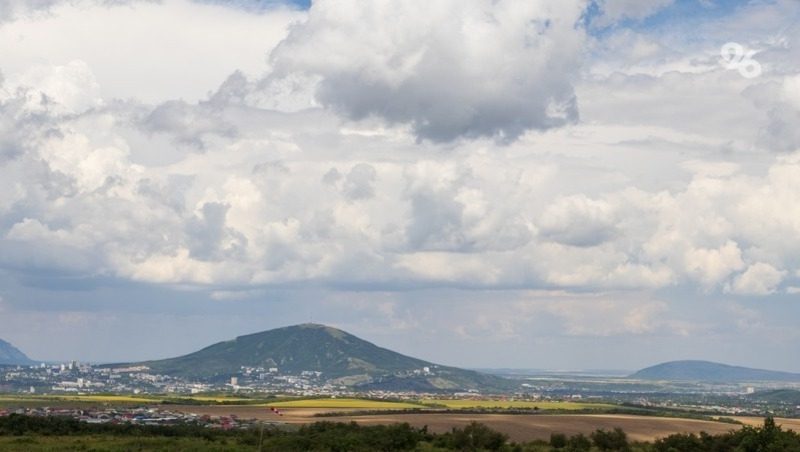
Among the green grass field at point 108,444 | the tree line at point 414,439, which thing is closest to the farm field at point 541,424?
the tree line at point 414,439

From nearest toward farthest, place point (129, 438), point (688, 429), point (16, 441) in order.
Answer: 1. point (16, 441)
2. point (129, 438)
3. point (688, 429)

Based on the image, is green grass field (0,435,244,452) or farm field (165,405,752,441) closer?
green grass field (0,435,244,452)

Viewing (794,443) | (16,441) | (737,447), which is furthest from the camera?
(16,441)

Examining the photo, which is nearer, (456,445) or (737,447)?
(737,447)

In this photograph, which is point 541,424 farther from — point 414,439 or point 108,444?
point 108,444

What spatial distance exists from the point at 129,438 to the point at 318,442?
28.8 metres

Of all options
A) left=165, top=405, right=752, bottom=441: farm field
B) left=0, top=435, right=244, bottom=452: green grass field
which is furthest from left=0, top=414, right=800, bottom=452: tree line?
left=165, top=405, right=752, bottom=441: farm field

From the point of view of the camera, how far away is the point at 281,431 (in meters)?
143

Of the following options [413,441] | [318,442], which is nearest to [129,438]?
[318,442]

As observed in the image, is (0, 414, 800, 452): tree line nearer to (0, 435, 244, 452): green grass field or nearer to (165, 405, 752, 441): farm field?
(0, 435, 244, 452): green grass field

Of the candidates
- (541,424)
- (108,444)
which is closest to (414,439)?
(108,444)

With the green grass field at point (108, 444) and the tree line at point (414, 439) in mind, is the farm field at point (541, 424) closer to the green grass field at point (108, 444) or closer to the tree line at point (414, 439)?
the tree line at point (414, 439)

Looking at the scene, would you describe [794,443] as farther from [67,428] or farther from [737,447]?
[67,428]

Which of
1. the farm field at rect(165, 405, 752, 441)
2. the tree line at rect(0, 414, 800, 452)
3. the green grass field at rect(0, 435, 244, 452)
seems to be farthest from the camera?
the farm field at rect(165, 405, 752, 441)
